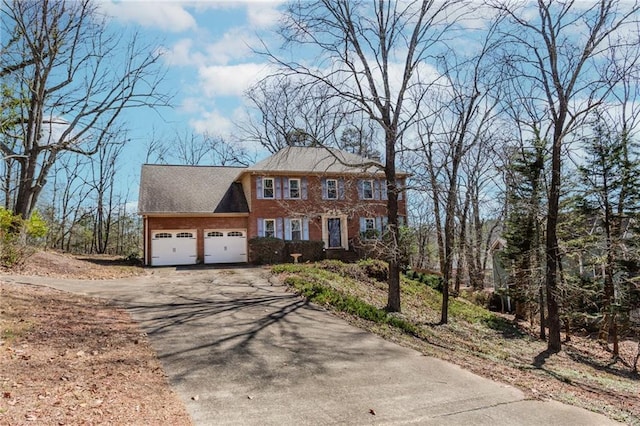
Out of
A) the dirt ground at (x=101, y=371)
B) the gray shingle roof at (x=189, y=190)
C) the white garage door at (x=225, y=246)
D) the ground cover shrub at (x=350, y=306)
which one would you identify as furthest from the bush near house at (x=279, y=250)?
the dirt ground at (x=101, y=371)

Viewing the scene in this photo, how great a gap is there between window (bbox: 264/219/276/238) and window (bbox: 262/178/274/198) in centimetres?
133

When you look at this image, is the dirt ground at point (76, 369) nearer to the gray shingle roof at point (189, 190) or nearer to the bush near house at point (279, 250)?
the bush near house at point (279, 250)

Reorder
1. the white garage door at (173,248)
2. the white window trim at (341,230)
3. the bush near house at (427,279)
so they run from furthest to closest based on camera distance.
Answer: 1. the white window trim at (341,230)
2. the white garage door at (173,248)
3. the bush near house at (427,279)

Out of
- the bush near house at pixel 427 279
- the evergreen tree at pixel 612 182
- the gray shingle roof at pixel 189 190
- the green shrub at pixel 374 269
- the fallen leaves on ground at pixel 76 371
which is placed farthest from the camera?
the gray shingle roof at pixel 189 190

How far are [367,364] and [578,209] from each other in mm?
13361

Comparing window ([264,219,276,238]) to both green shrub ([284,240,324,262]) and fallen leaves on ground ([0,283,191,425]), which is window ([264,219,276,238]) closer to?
green shrub ([284,240,324,262])

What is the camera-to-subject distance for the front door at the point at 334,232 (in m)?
24.0

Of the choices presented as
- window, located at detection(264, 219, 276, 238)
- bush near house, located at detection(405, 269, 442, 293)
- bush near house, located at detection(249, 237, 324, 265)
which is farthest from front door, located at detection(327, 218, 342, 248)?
bush near house, located at detection(405, 269, 442, 293)

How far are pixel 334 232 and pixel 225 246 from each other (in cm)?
598

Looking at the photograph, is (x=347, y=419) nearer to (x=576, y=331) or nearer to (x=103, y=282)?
(x=103, y=282)

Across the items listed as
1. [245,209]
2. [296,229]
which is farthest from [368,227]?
[245,209]

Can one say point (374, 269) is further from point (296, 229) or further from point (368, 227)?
point (368, 227)

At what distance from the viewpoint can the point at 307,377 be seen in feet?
20.0

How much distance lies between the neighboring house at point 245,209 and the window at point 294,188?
0.05 m
